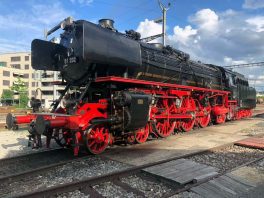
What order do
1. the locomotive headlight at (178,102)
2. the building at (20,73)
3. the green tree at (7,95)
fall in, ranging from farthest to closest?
the building at (20,73) → the green tree at (7,95) → the locomotive headlight at (178,102)

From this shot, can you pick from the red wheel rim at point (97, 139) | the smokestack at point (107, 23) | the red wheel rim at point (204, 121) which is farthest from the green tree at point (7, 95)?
the red wheel rim at point (97, 139)

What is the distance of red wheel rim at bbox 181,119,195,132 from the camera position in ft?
41.7

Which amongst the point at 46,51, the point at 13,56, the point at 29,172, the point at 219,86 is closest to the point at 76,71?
the point at 46,51

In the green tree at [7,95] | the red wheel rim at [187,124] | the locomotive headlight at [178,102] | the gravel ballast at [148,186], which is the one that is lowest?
the gravel ballast at [148,186]

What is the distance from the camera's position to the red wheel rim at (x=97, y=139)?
7.91m

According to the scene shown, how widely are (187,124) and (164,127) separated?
2.21 m

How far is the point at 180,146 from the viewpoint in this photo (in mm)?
9430

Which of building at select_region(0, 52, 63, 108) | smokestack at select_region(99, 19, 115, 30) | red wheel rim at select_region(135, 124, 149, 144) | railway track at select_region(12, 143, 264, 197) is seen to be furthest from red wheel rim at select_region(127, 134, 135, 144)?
building at select_region(0, 52, 63, 108)

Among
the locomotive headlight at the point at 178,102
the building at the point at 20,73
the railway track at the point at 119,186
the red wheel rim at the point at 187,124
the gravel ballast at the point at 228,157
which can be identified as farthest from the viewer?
the building at the point at 20,73

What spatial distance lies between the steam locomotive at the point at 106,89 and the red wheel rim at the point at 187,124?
0.46 m

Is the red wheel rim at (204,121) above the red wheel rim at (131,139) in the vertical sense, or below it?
above

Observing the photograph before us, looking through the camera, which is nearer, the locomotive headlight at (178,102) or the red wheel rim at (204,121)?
the locomotive headlight at (178,102)

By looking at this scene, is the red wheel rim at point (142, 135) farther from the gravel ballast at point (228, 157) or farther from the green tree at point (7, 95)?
the green tree at point (7, 95)

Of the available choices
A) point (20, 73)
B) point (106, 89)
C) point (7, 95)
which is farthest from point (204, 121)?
point (20, 73)
